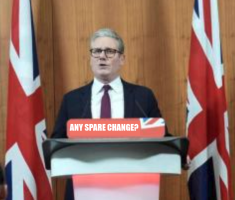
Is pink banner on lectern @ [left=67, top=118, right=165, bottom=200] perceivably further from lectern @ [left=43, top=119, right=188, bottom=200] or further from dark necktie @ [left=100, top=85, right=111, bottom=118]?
dark necktie @ [left=100, top=85, right=111, bottom=118]

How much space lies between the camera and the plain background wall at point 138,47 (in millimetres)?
3824

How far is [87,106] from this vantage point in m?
2.82

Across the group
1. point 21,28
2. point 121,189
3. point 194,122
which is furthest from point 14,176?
point 121,189

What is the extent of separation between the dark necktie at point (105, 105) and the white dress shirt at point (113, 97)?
0.02m

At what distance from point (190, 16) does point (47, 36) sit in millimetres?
993

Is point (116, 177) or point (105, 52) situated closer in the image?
point (116, 177)

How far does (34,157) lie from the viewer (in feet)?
10.9

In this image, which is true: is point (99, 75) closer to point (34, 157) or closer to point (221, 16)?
point (34, 157)

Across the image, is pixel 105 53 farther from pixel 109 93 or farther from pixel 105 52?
pixel 109 93

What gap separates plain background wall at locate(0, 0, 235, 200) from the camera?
12.5 feet

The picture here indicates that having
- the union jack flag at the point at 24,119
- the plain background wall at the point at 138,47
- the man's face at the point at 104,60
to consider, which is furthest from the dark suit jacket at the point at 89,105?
the plain background wall at the point at 138,47

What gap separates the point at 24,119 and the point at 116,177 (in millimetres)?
1420

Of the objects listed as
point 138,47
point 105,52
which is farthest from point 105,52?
point 138,47

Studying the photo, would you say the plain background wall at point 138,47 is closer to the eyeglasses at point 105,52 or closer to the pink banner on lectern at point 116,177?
the eyeglasses at point 105,52
